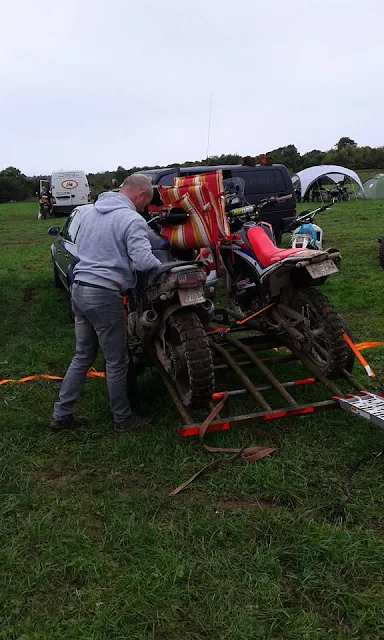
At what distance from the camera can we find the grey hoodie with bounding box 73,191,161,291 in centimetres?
386

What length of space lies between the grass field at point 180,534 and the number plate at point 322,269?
104 centimetres

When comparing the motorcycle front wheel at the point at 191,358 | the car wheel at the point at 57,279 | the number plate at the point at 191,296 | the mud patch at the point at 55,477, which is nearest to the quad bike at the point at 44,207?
the car wheel at the point at 57,279

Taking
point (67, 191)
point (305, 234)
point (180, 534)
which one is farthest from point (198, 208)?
point (67, 191)

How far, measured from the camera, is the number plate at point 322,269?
419cm

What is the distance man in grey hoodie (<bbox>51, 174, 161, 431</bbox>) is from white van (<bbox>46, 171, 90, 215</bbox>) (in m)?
24.2

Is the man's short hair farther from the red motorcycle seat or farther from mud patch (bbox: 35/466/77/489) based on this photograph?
mud patch (bbox: 35/466/77/489)

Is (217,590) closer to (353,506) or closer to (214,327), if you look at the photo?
(353,506)

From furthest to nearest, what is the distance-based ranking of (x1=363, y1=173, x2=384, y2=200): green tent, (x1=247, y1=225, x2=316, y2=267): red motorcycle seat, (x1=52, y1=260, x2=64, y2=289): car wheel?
(x1=363, y1=173, x2=384, y2=200): green tent, (x1=52, y1=260, x2=64, y2=289): car wheel, (x1=247, y1=225, x2=316, y2=267): red motorcycle seat

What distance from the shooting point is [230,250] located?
513 centimetres

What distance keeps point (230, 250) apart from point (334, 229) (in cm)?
1177

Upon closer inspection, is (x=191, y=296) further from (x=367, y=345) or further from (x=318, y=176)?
(x=318, y=176)

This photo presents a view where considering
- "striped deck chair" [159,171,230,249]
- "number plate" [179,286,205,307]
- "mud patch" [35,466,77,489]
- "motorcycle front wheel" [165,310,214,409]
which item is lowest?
"mud patch" [35,466,77,489]

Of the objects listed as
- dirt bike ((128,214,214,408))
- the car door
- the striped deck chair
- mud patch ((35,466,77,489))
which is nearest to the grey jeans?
dirt bike ((128,214,214,408))

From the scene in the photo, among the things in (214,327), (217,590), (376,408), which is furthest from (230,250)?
(217,590)
